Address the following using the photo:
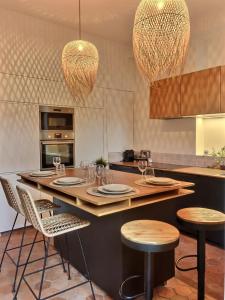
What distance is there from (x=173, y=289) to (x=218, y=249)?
1.02 m

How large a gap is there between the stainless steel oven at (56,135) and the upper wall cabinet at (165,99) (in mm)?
1250

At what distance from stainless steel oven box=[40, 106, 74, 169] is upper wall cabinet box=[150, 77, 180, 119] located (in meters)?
1.25

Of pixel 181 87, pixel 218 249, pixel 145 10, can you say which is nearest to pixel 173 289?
pixel 218 249

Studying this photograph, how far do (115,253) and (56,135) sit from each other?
2238mm

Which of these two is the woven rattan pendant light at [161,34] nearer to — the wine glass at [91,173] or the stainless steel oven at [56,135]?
the wine glass at [91,173]

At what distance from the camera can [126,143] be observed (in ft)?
15.4

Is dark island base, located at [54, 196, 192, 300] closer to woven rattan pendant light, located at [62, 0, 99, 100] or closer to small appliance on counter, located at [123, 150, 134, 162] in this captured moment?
woven rattan pendant light, located at [62, 0, 99, 100]

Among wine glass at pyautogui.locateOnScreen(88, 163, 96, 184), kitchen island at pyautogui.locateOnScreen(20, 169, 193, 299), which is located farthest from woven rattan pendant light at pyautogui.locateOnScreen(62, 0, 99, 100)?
kitchen island at pyautogui.locateOnScreen(20, 169, 193, 299)

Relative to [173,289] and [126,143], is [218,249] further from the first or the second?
[126,143]

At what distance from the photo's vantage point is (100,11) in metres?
3.30

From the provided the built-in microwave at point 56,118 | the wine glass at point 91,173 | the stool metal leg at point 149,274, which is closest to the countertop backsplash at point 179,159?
the built-in microwave at point 56,118

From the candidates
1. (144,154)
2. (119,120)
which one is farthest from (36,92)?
(144,154)

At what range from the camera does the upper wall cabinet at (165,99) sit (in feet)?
11.5

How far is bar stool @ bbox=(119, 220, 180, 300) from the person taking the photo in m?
1.41
